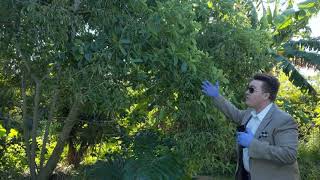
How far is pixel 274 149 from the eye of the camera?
11.8 ft

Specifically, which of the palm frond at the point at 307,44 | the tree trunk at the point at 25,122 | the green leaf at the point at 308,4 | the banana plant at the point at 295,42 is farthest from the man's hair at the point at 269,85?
the palm frond at the point at 307,44

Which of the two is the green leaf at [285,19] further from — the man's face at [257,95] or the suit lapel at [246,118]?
the man's face at [257,95]

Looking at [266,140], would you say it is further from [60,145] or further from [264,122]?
[60,145]

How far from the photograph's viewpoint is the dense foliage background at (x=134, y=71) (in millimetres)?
4133

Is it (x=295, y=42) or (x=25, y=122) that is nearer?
(x=25, y=122)

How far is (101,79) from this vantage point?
4152mm

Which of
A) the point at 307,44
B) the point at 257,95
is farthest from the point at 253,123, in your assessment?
the point at 307,44

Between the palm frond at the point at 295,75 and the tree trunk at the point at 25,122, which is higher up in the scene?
the palm frond at the point at 295,75

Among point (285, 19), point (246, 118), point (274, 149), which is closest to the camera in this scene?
point (274, 149)

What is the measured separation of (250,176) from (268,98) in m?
0.60

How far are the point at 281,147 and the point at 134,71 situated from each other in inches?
57.7

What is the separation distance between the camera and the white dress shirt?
392 cm

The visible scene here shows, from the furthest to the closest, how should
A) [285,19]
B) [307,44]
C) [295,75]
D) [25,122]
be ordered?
[307,44] → [295,75] → [285,19] → [25,122]

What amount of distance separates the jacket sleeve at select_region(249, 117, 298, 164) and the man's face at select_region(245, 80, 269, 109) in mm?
257
